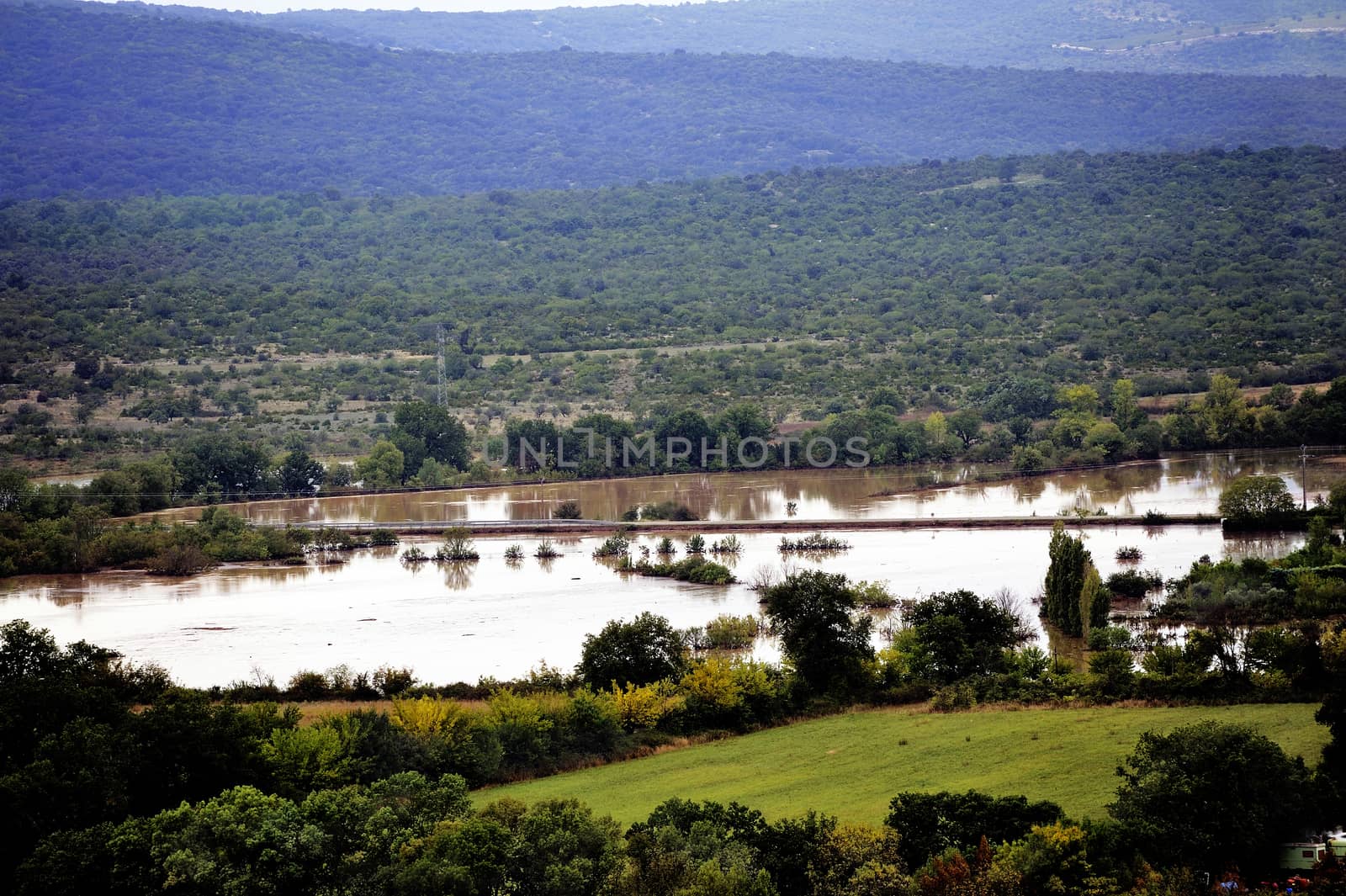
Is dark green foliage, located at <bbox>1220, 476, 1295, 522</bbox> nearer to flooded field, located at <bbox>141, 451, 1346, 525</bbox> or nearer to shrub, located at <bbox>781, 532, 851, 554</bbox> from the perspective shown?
flooded field, located at <bbox>141, 451, 1346, 525</bbox>

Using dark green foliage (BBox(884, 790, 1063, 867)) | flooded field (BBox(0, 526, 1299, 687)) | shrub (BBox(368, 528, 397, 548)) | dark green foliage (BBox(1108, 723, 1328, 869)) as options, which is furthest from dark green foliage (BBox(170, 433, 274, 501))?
dark green foliage (BBox(1108, 723, 1328, 869))

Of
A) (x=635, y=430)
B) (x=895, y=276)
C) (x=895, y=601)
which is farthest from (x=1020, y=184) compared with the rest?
(x=895, y=601)

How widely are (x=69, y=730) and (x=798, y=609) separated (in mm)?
12811

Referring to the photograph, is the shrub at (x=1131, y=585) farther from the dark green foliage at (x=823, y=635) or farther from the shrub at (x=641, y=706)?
the shrub at (x=641, y=706)

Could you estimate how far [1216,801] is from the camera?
18438 mm

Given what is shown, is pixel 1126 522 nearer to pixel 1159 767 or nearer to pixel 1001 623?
pixel 1001 623

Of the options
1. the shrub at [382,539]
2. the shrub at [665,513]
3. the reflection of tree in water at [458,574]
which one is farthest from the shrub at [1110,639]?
the shrub at [382,539]

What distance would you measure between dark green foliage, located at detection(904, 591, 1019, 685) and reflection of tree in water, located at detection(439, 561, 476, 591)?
1511 cm

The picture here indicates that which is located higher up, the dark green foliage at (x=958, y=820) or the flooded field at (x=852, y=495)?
the flooded field at (x=852, y=495)

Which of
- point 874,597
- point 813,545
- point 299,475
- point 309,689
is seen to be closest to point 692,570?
point 813,545

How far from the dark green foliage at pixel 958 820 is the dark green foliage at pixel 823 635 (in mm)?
8409

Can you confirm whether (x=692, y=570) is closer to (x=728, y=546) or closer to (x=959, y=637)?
(x=728, y=546)

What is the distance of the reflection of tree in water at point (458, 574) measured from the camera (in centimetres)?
4191

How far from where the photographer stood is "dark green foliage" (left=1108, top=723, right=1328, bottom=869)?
18.0m
